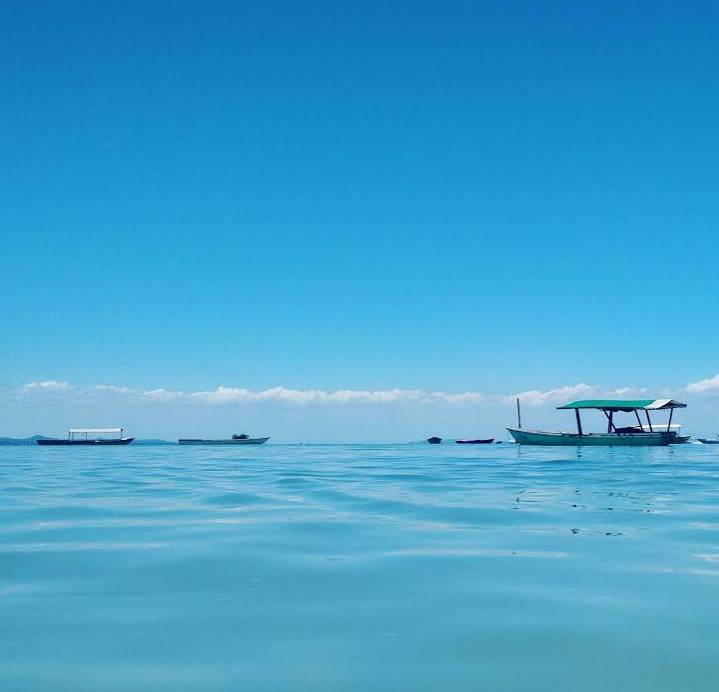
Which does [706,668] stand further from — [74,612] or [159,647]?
[74,612]

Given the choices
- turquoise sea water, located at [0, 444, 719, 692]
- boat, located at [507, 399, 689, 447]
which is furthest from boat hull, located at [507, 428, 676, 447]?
turquoise sea water, located at [0, 444, 719, 692]

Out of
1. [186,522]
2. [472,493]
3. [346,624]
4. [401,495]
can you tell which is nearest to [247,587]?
[346,624]

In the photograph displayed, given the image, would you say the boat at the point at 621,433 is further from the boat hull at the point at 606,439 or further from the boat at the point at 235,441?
the boat at the point at 235,441

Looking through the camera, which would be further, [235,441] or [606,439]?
[235,441]

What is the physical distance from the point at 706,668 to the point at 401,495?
43.7ft

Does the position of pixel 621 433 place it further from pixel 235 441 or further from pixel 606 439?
pixel 235 441

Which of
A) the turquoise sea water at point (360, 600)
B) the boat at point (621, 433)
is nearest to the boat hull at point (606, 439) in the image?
the boat at point (621, 433)

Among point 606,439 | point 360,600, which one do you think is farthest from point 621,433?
point 360,600

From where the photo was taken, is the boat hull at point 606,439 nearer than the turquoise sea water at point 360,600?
No

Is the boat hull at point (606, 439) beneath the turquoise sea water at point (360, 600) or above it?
above

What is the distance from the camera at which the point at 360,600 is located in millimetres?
6473

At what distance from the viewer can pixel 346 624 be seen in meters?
5.68

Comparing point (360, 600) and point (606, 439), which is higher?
point (606, 439)

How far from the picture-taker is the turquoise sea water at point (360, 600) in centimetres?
462
